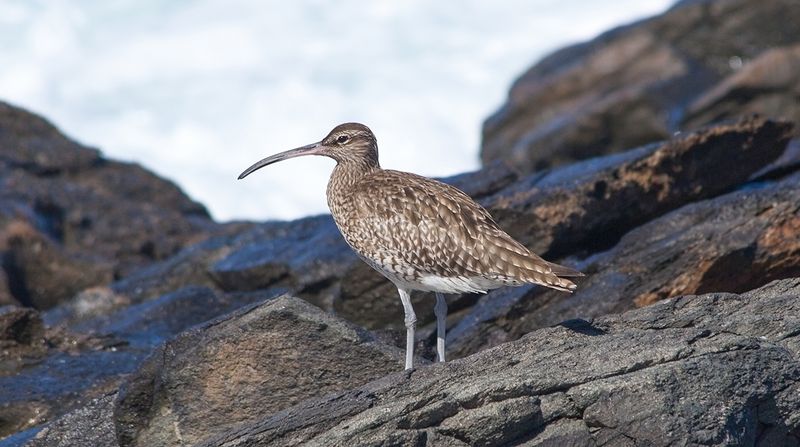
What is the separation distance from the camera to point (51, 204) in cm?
2894

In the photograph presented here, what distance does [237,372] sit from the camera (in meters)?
12.8

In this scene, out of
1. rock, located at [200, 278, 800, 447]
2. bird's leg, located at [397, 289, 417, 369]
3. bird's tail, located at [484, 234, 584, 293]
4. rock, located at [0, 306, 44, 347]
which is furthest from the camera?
rock, located at [0, 306, 44, 347]

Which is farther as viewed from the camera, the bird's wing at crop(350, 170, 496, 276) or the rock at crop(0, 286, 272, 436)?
the rock at crop(0, 286, 272, 436)

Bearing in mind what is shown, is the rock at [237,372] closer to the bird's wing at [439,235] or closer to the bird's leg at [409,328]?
the bird's leg at [409,328]

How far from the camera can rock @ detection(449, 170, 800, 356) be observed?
15.7m

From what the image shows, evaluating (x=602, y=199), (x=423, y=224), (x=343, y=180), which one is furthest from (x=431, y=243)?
(x=602, y=199)

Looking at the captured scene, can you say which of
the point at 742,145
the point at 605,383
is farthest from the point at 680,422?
the point at 742,145

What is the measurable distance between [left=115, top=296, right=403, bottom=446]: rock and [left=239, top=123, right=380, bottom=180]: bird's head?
2886mm

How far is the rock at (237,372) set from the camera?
12.8 meters

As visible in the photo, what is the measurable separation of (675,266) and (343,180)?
385cm

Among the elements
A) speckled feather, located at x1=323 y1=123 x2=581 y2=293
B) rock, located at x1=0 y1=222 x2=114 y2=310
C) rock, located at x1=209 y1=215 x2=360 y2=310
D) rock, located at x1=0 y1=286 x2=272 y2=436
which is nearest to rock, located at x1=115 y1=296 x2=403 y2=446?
speckled feather, located at x1=323 y1=123 x2=581 y2=293

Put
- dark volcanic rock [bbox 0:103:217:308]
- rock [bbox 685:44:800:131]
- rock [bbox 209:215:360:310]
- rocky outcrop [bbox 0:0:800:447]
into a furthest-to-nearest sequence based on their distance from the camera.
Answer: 1. rock [bbox 685:44:800:131]
2. dark volcanic rock [bbox 0:103:217:308]
3. rock [bbox 209:215:360:310]
4. rocky outcrop [bbox 0:0:800:447]

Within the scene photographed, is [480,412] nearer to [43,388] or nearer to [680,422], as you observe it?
[680,422]

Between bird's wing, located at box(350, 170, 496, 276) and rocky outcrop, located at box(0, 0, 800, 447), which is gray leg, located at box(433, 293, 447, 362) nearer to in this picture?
rocky outcrop, located at box(0, 0, 800, 447)
